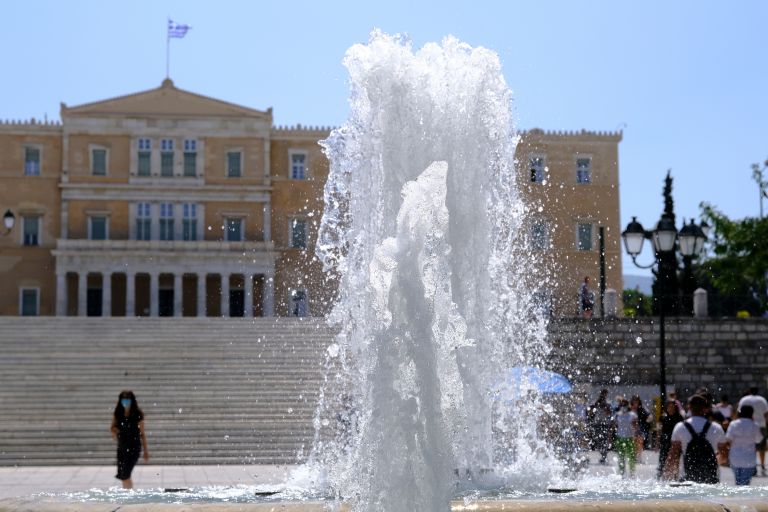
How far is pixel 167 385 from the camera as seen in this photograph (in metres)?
23.4

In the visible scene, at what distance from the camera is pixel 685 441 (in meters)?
9.38

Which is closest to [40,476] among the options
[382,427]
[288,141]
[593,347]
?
[382,427]

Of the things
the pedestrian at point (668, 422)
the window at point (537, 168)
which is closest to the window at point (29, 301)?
the window at point (537, 168)

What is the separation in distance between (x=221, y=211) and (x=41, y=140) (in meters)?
7.01

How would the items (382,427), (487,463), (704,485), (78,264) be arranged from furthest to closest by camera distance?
(78,264), (487,463), (704,485), (382,427)

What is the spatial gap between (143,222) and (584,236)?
16037 millimetres

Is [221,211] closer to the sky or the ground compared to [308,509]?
closer to the sky

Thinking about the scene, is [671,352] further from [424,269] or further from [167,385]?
[424,269]

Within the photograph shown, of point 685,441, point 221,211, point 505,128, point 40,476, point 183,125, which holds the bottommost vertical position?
point 40,476

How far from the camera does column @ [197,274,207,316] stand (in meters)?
42.9

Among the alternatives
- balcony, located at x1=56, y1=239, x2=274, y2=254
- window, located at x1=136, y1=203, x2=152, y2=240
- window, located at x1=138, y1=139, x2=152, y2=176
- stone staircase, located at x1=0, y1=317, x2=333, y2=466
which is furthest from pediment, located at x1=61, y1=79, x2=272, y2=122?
stone staircase, located at x1=0, y1=317, x2=333, y2=466

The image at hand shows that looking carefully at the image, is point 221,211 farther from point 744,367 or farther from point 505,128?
point 505,128

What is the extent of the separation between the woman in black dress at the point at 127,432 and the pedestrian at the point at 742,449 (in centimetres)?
594

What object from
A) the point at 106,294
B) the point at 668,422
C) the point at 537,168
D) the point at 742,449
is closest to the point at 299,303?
the point at 106,294
